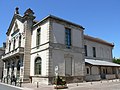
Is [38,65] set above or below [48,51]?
below

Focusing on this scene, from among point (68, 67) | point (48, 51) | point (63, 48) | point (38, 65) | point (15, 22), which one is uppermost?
point (15, 22)

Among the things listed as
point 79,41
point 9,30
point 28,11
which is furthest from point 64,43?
point 9,30

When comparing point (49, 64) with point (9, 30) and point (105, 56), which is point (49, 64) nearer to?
point (9, 30)

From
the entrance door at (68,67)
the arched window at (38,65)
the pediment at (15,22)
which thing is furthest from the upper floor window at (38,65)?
the pediment at (15,22)

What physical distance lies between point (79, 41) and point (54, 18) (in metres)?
5.75

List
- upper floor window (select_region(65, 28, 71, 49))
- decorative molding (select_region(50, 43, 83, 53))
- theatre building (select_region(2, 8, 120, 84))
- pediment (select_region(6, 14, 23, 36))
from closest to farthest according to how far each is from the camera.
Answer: theatre building (select_region(2, 8, 120, 84)) < decorative molding (select_region(50, 43, 83, 53)) < upper floor window (select_region(65, 28, 71, 49)) < pediment (select_region(6, 14, 23, 36))

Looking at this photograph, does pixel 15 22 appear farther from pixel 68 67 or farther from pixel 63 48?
A: pixel 68 67

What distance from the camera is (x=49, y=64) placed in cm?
1905

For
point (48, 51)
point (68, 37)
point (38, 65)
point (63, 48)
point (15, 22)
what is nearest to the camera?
point (48, 51)

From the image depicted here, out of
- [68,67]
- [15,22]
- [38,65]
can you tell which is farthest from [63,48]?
[15,22]

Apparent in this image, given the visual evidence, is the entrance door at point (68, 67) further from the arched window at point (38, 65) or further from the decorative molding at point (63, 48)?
the arched window at point (38, 65)

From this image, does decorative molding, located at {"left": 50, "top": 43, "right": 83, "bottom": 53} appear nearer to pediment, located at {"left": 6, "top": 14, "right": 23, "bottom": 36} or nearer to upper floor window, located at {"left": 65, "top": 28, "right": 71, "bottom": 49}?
upper floor window, located at {"left": 65, "top": 28, "right": 71, "bottom": 49}

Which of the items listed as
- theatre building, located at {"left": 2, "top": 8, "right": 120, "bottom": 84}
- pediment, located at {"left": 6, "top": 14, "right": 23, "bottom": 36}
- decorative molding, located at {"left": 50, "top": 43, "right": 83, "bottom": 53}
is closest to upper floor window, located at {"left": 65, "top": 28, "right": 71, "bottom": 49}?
theatre building, located at {"left": 2, "top": 8, "right": 120, "bottom": 84}

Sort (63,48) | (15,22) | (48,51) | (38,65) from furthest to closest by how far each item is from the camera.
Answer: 1. (15,22)
2. (38,65)
3. (63,48)
4. (48,51)
